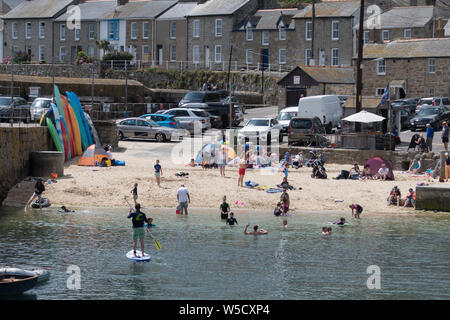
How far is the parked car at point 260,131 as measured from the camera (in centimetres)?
4325

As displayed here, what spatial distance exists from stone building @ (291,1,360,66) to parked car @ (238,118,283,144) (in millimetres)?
26627

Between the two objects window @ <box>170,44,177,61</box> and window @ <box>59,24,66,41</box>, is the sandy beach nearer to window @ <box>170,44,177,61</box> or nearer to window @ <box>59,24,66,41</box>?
window @ <box>170,44,177,61</box>

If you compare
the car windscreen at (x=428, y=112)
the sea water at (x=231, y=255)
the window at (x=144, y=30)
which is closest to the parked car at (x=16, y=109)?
the sea water at (x=231, y=255)

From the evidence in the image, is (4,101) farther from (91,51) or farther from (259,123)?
(91,51)

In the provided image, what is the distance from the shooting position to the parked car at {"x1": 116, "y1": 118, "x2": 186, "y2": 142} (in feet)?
152

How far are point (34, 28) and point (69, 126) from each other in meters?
52.3

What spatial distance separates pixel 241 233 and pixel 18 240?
7.34 meters

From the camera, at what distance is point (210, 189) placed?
3425 cm

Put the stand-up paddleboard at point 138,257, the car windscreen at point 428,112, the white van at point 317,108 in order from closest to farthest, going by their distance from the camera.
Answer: the stand-up paddleboard at point 138,257 < the white van at point 317,108 < the car windscreen at point 428,112

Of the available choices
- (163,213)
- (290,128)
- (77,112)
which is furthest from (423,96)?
(163,213)

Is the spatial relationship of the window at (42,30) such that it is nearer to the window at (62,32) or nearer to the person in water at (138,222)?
the window at (62,32)

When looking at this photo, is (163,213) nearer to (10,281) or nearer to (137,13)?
(10,281)

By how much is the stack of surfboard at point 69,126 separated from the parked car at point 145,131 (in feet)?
13.1
